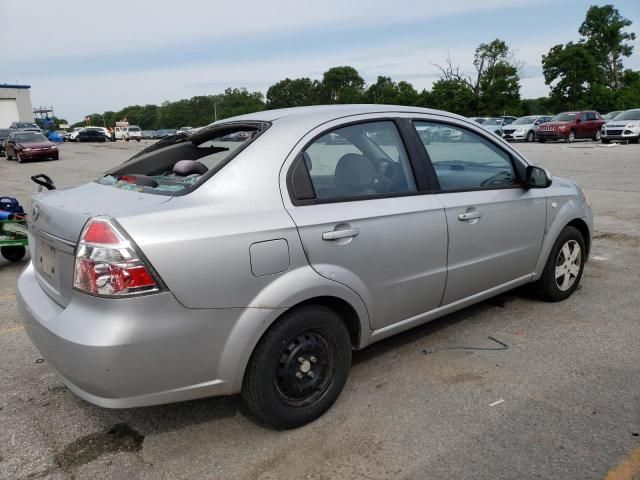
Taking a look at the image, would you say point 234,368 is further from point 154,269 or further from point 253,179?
point 253,179

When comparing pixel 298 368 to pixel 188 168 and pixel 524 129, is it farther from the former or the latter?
pixel 524 129

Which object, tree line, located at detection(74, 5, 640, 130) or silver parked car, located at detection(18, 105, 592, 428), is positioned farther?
tree line, located at detection(74, 5, 640, 130)

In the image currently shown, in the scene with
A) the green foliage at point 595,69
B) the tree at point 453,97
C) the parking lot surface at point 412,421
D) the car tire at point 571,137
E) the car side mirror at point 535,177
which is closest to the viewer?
the parking lot surface at point 412,421

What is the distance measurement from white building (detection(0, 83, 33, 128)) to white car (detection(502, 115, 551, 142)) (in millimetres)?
58752

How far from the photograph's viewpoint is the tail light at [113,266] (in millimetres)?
2240

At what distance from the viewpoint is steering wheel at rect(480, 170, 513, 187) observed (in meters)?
3.79

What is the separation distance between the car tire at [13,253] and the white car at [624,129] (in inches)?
1004

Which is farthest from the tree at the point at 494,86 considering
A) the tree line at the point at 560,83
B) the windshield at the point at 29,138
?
the windshield at the point at 29,138

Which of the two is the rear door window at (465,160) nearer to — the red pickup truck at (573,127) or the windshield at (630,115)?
the windshield at (630,115)

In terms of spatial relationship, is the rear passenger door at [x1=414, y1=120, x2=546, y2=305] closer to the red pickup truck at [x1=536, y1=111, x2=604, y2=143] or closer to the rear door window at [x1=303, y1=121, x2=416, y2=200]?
the rear door window at [x1=303, y1=121, x2=416, y2=200]

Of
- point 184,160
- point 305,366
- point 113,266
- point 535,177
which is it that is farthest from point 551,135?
point 113,266

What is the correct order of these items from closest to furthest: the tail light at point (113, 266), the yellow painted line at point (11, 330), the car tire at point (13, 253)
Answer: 1. the tail light at point (113, 266)
2. the yellow painted line at point (11, 330)
3. the car tire at point (13, 253)

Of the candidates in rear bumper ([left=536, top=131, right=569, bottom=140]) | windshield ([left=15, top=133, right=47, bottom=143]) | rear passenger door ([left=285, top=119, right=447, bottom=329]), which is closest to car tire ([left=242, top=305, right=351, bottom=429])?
rear passenger door ([left=285, top=119, right=447, bottom=329])

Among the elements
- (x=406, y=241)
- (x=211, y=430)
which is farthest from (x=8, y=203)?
(x=406, y=241)
